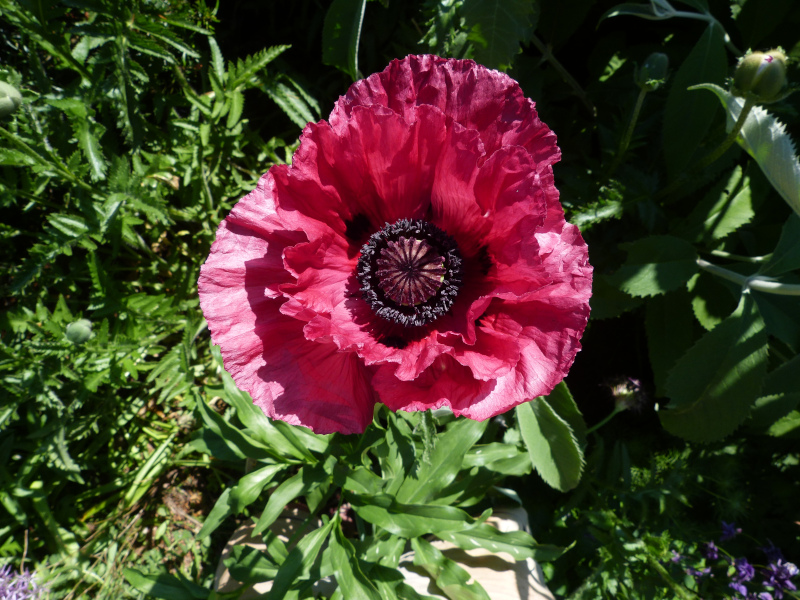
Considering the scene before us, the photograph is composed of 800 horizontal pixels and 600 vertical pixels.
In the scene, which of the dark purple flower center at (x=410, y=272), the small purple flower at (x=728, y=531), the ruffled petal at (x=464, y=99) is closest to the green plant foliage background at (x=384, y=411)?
the small purple flower at (x=728, y=531)

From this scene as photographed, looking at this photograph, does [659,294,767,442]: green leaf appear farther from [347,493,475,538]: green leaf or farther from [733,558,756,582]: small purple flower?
[347,493,475,538]: green leaf

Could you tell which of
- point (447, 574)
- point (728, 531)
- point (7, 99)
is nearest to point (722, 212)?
point (728, 531)

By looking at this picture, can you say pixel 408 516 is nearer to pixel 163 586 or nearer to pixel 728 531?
pixel 163 586

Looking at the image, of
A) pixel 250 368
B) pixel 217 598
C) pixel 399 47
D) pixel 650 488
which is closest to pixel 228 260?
pixel 250 368

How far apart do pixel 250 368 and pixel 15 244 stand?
Answer: 2157 millimetres

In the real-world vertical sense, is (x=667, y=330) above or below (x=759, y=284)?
below

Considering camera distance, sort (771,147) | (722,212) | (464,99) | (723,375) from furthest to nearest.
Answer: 1. (722,212)
2. (723,375)
3. (771,147)
4. (464,99)

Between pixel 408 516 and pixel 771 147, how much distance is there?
1.47m

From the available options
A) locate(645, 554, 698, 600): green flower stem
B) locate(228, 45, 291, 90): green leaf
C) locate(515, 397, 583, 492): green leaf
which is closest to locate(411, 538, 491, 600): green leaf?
locate(515, 397, 583, 492): green leaf

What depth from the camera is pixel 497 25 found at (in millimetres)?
1647

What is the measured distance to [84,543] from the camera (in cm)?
292

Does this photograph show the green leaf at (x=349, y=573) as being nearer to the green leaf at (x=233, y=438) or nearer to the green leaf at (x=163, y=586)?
the green leaf at (x=233, y=438)

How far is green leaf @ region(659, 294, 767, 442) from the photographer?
5.96ft

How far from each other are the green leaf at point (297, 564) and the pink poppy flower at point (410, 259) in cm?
75
